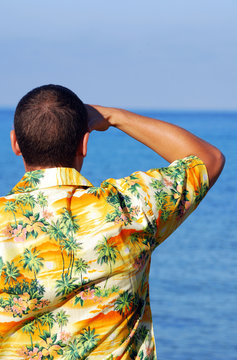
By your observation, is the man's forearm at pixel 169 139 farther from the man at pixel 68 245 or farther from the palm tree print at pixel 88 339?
the palm tree print at pixel 88 339

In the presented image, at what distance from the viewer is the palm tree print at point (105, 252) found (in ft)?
5.48

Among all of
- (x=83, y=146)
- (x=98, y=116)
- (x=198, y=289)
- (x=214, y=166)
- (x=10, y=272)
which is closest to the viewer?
(x=10, y=272)

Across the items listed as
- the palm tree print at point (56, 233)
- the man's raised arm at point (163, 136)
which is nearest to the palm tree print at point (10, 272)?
the palm tree print at point (56, 233)

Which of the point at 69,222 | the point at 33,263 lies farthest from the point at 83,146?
the point at 33,263

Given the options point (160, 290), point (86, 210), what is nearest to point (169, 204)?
point (86, 210)

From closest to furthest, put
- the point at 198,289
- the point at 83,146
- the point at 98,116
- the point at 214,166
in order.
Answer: the point at 83,146 → the point at 214,166 → the point at 98,116 → the point at 198,289

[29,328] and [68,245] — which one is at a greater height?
[68,245]

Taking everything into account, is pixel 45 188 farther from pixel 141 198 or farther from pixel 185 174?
pixel 185 174

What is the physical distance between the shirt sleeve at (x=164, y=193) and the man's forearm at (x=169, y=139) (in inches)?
2.9

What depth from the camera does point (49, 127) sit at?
5.59 feet

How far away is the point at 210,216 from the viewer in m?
20.1

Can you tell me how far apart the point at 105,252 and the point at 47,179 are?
23 cm

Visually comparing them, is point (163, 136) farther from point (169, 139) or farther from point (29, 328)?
point (29, 328)

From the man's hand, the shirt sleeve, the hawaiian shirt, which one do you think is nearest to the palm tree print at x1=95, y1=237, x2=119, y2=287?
the hawaiian shirt
